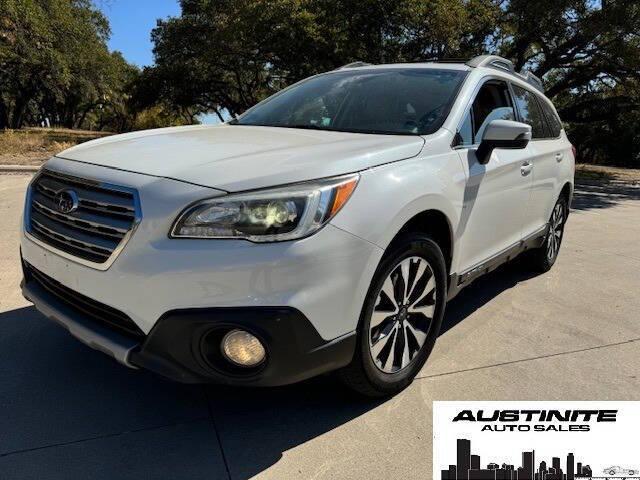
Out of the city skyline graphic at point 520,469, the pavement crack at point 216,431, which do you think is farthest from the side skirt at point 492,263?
the pavement crack at point 216,431

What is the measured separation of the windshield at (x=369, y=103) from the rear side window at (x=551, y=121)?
1.74 m

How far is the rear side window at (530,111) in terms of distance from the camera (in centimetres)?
431

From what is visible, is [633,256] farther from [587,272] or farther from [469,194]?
[469,194]

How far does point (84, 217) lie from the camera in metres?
2.38

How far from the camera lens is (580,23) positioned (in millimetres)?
14422

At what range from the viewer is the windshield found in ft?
10.7

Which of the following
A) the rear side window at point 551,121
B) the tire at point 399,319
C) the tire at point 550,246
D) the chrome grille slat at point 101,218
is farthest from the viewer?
the tire at point 550,246

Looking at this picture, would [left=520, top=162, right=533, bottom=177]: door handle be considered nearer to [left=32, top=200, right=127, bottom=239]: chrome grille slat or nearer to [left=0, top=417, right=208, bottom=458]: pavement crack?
[left=0, top=417, right=208, bottom=458]: pavement crack

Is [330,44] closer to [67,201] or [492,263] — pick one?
[492,263]

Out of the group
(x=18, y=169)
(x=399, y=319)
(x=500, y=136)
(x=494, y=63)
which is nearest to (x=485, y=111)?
(x=500, y=136)

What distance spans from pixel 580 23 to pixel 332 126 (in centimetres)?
1380

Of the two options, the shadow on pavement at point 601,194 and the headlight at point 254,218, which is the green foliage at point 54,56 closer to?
the shadow on pavement at point 601,194

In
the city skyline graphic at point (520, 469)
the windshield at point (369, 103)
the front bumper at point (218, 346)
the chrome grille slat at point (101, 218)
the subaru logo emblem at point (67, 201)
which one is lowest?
the city skyline graphic at point (520, 469)

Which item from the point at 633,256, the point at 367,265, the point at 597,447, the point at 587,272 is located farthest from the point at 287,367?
the point at 633,256
